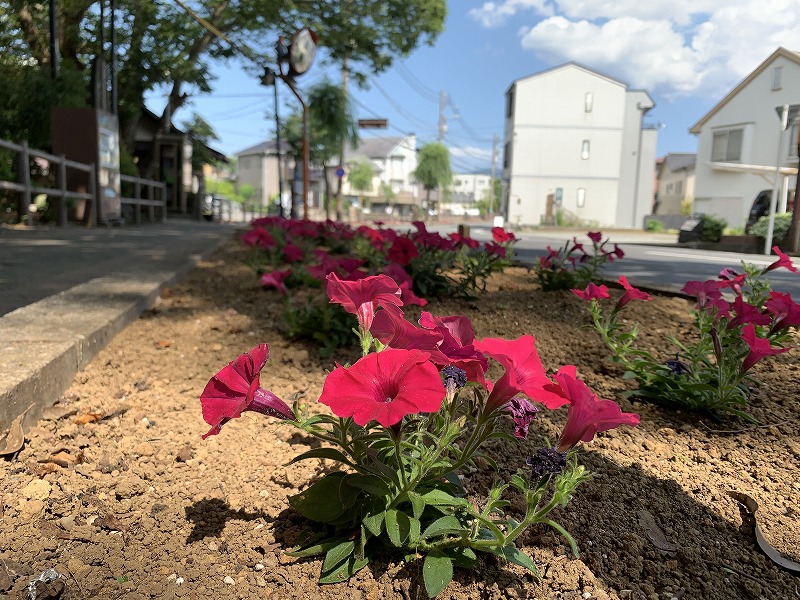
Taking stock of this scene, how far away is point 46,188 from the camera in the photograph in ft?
33.8

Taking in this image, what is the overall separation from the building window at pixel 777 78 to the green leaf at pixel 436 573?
22.8 meters

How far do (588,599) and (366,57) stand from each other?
19492mm

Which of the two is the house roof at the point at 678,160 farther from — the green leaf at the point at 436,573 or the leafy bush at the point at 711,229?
the green leaf at the point at 436,573

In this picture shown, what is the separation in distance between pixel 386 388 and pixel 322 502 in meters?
0.41

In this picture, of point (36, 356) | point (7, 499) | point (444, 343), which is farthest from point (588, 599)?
point (36, 356)

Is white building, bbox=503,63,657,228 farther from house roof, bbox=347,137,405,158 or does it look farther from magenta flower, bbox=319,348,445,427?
magenta flower, bbox=319,348,445,427

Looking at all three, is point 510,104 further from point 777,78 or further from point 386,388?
point 386,388

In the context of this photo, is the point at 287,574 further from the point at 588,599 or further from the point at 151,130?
the point at 151,130

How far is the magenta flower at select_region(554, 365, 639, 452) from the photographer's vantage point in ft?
3.09

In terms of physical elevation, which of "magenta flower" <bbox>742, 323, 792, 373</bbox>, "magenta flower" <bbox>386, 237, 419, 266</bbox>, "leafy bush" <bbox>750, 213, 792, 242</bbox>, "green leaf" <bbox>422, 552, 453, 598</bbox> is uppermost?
"leafy bush" <bbox>750, 213, 792, 242</bbox>

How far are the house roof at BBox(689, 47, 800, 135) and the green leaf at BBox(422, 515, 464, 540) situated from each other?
772 inches

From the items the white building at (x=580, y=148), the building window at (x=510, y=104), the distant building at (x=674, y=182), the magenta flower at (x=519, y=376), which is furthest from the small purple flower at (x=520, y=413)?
the distant building at (x=674, y=182)

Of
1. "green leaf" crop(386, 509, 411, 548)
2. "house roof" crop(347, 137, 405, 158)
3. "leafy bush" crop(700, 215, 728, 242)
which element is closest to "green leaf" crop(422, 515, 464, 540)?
"green leaf" crop(386, 509, 411, 548)

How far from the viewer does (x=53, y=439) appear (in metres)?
1.59
